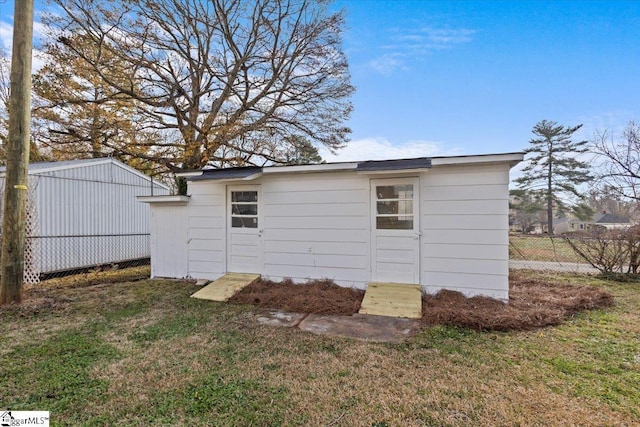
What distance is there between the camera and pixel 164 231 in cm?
656

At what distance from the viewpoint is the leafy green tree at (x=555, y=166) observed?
22.2 meters

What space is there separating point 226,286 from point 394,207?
3.32m

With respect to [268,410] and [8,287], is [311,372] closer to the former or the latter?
[268,410]

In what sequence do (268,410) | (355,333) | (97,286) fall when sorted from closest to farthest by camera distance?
(268,410), (355,333), (97,286)

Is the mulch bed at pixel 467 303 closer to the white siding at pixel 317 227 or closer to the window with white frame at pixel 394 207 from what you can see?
the white siding at pixel 317 227

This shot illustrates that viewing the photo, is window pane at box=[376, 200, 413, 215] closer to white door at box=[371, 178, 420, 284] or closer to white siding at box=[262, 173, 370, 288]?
white door at box=[371, 178, 420, 284]

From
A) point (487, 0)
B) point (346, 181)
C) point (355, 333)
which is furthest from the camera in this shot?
point (487, 0)

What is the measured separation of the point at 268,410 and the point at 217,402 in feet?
1.32

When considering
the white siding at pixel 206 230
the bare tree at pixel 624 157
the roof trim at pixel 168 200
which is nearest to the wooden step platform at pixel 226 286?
the white siding at pixel 206 230

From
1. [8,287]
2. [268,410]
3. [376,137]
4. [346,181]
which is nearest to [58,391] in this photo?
[268,410]

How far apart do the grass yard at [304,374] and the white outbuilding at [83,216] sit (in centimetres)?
346

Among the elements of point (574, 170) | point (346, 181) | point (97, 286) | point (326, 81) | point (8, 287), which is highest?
point (326, 81)

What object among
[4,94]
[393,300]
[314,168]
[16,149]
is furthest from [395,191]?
[4,94]

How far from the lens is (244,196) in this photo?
19.9 ft
